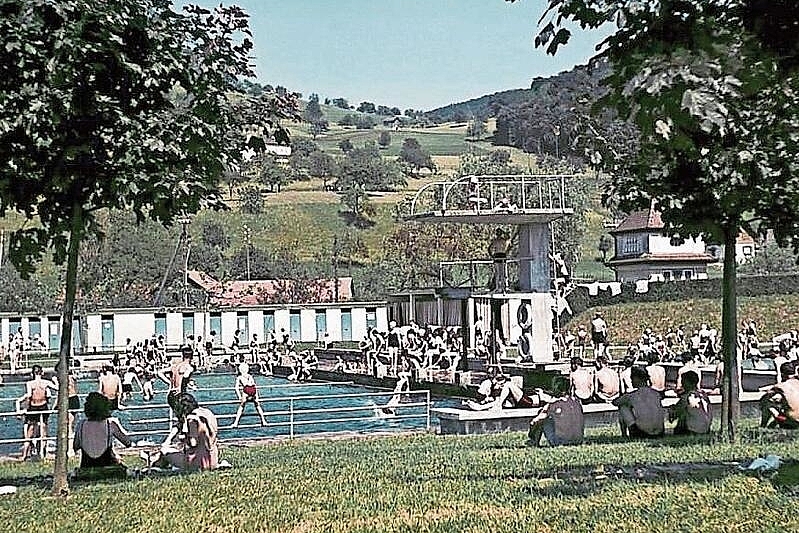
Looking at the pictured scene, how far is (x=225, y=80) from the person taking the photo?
9.84 metres

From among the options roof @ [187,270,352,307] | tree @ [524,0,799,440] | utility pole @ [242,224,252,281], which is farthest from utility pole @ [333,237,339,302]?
tree @ [524,0,799,440]

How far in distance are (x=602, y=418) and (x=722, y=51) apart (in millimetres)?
11718

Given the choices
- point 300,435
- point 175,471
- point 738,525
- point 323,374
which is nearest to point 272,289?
point 323,374

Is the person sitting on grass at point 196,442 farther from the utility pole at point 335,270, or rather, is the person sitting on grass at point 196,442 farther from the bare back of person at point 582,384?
the utility pole at point 335,270

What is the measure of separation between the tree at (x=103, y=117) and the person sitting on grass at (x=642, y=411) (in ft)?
18.5

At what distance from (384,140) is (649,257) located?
105 m

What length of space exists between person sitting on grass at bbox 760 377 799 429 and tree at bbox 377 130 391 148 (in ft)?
563

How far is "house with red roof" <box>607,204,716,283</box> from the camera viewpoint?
8781 centimetres

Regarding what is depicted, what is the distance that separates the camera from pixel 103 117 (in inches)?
361

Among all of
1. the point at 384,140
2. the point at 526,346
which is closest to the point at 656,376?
the point at 526,346

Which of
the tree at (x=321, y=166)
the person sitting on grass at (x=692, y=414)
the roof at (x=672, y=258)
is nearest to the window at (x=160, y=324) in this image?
the roof at (x=672, y=258)

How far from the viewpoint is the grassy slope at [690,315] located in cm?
5709

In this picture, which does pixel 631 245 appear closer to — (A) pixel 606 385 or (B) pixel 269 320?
(B) pixel 269 320

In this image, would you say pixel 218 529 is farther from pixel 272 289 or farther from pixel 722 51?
pixel 272 289
